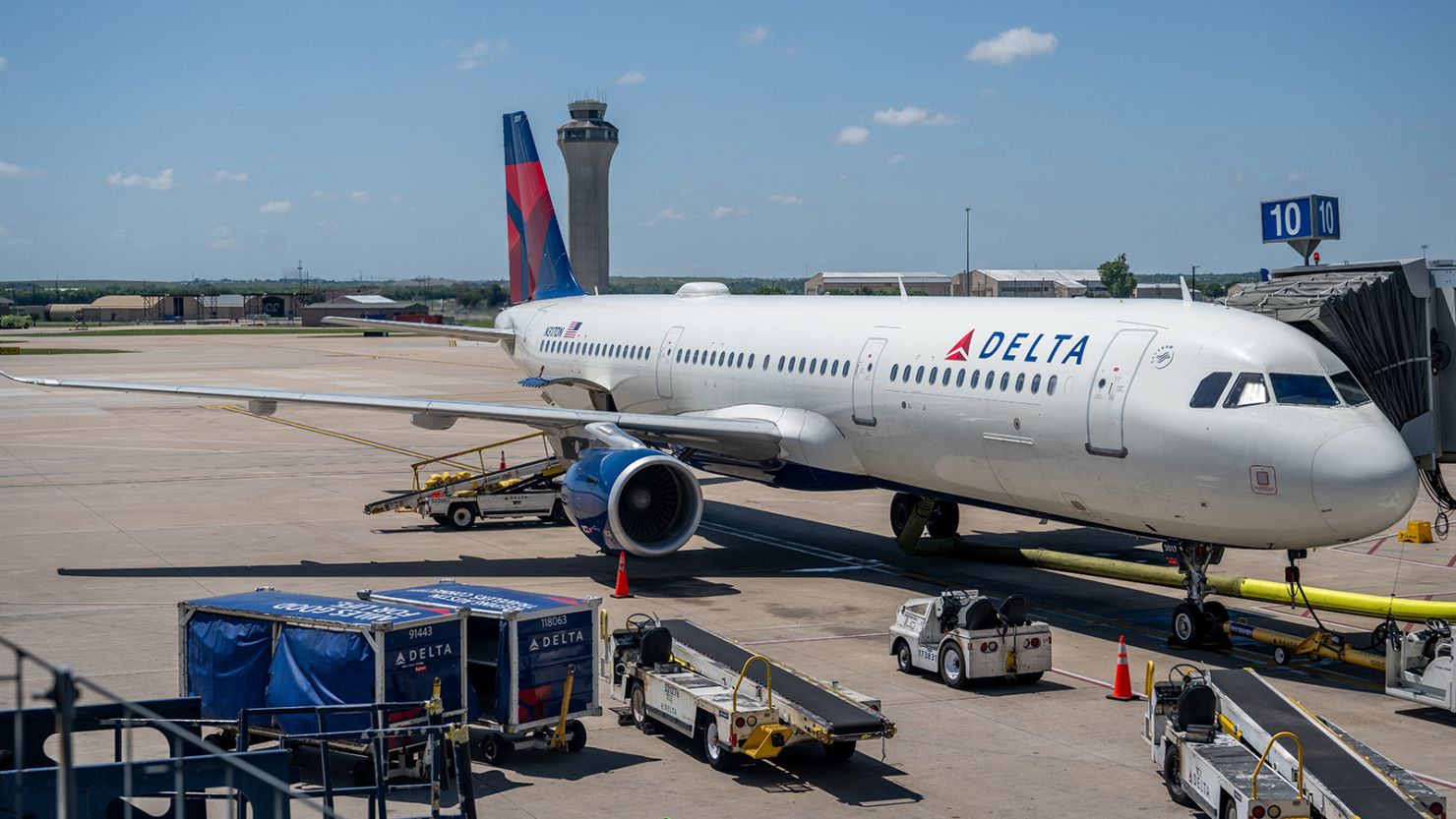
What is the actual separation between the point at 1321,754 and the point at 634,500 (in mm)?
12272

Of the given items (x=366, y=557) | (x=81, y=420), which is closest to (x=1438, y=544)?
(x=366, y=557)

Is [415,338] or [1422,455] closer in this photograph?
[1422,455]

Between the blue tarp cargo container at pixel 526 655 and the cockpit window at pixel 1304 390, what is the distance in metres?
8.30

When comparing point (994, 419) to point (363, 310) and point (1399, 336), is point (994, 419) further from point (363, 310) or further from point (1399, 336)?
point (363, 310)

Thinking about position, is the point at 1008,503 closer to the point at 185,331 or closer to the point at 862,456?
the point at 862,456

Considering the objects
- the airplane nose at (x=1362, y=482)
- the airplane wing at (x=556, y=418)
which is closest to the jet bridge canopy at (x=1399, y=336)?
the airplane nose at (x=1362, y=482)

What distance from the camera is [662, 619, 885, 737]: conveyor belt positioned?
44.9 feet

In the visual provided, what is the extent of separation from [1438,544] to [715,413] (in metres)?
13.7

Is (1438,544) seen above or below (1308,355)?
below

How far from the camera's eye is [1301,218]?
25.4m

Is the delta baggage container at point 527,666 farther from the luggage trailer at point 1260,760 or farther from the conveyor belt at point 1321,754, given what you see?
the conveyor belt at point 1321,754

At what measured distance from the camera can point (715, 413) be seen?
26672 mm

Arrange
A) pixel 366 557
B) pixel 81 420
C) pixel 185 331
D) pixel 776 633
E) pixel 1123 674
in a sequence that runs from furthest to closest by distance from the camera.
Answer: pixel 185 331 < pixel 81 420 < pixel 366 557 < pixel 776 633 < pixel 1123 674

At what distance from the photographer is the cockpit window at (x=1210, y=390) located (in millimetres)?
17547
